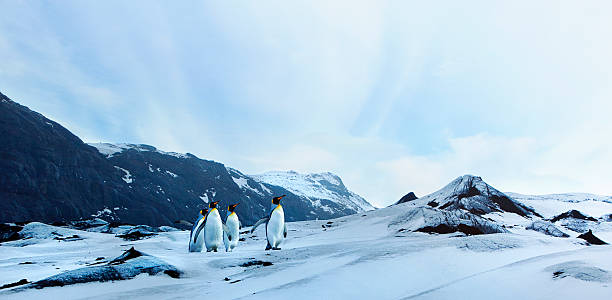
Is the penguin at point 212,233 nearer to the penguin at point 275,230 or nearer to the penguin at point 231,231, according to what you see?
the penguin at point 231,231

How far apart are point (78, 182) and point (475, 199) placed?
348 feet

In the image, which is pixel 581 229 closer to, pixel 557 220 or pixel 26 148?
pixel 557 220

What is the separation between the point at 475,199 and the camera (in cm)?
1828

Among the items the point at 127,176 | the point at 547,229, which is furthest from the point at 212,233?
the point at 127,176

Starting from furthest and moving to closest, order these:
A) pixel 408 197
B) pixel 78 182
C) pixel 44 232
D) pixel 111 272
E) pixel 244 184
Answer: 1. pixel 244 184
2. pixel 78 182
3. pixel 408 197
4. pixel 44 232
5. pixel 111 272

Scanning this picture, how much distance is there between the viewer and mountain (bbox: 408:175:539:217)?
17.7 m

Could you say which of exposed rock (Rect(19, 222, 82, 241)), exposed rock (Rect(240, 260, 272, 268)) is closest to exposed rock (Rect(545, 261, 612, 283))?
exposed rock (Rect(240, 260, 272, 268))

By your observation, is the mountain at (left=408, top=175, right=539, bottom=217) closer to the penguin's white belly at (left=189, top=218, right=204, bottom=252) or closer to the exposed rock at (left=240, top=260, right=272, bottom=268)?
the penguin's white belly at (left=189, top=218, right=204, bottom=252)

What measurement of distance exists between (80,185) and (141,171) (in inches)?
1069

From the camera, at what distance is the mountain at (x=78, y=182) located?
8406 cm

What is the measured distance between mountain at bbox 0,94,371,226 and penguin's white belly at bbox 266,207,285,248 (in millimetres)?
90935

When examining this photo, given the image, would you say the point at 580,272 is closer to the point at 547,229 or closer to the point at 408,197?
the point at 547,229

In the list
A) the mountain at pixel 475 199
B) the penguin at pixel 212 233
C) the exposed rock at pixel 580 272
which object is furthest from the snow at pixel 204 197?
the exposed rock at pixel 580 272

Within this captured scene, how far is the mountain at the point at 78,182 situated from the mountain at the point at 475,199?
92067mm
